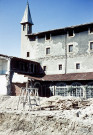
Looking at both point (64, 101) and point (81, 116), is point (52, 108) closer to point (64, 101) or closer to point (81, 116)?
point (64, 101)

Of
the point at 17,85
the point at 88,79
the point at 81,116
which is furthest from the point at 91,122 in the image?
the point at 17,85

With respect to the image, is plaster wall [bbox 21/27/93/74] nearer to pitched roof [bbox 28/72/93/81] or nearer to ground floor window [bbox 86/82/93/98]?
pitched roof [bbox 28/72/93/81]

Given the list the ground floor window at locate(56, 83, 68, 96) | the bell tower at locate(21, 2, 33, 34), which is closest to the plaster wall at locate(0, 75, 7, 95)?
the ground floor window at locate(56, 83, 68, 96)

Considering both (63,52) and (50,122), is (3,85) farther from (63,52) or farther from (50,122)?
(50,122)

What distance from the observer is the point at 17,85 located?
1093 inches

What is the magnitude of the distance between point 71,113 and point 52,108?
143 inches

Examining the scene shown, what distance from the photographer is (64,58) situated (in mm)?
31531

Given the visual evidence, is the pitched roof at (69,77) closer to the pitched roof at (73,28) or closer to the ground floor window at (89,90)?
the ground floor window at (89,90)

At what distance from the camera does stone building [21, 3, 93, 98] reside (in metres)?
27.8

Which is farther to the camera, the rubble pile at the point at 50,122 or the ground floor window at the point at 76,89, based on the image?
the ground floor window at the point at 76,89

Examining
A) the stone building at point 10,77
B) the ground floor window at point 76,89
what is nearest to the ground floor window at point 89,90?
the ground floor window at point 76,89

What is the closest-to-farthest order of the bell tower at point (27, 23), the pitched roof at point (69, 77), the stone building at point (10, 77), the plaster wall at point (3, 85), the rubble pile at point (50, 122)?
the rubble pile at point (50, 122) → the pitched roof at point (69, 77) → the stone building at point (10, 77) → the plaster wall at point (3, 85) → the bell tower at point (27, 23)

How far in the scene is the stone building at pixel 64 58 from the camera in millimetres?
27766

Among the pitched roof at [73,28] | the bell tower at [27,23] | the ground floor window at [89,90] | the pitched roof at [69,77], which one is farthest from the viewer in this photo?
the bell tower at [27,23]
